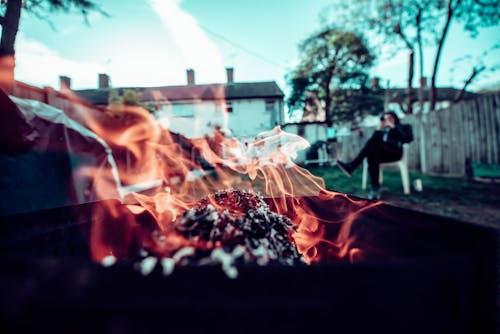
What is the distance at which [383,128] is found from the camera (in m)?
5.56

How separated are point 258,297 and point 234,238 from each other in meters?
0.42

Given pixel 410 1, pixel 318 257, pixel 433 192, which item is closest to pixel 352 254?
pixel 318 257

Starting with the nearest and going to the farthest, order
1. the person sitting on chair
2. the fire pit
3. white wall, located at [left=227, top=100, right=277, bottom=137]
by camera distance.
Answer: the fire pit
the person sitting on chair
white wall, located at [left=227, top=100, right=277, bottom=137]

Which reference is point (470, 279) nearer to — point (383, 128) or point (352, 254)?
point (352, 254)

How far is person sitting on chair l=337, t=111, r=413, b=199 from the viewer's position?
16.7 ft

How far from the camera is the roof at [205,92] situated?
23.3 meters

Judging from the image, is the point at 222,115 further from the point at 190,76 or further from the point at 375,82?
the point at 375,82

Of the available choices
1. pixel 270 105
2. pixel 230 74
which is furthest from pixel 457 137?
pixel 230 74

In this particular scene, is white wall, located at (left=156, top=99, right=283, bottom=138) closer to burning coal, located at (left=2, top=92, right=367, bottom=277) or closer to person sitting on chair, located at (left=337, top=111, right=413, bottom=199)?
person sitting on chair, located at (left=337, top=111, right=413, bottom=199)

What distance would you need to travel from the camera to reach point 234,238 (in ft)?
3.59

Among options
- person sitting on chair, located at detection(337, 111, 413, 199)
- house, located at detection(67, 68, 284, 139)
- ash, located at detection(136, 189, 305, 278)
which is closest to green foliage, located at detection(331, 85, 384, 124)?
house, located at detection(67, 68, 284, 139)

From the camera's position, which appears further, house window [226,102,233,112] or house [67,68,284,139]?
house window [226,102,233,112]

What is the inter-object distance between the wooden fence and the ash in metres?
7.84

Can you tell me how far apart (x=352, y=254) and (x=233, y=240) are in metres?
0.69
